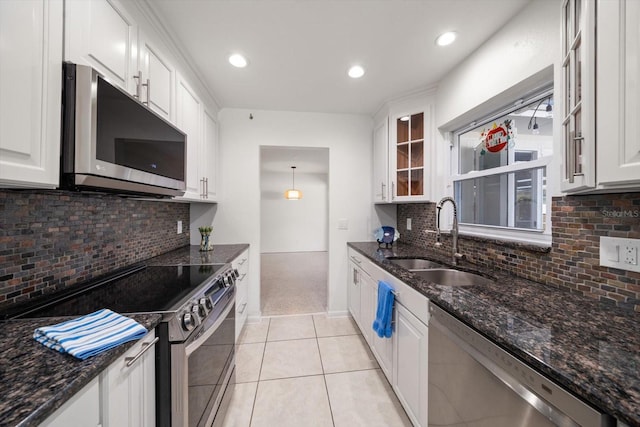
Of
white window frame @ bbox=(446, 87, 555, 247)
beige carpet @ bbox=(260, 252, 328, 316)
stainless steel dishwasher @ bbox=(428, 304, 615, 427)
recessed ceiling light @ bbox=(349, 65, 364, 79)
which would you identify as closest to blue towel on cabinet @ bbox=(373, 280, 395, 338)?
stainless steel dishwasher @ bbox=(428, 304, 615, 427)

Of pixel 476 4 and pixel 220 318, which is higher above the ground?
pixel 476 4

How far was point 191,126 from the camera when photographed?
1938 mm

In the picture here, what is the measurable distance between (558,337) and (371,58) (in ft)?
6.57

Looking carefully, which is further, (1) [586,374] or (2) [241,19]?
(2) [241,19]

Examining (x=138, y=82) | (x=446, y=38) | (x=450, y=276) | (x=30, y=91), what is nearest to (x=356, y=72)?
(x=446, y=38)

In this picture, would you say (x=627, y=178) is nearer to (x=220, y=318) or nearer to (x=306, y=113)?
(x=220, y=318)

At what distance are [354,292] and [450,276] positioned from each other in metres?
1.10

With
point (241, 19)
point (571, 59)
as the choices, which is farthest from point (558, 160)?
point (241, 19)

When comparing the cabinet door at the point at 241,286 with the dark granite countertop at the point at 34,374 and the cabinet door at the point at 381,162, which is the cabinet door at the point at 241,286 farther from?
the cabinet door at the point at 381,162

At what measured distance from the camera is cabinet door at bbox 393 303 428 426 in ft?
3.97

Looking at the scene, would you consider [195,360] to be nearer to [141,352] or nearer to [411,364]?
[141,352]

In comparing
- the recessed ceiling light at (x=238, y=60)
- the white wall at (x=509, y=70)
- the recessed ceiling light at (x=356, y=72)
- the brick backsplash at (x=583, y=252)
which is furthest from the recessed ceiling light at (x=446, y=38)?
the recessed ceiling light at (x=238, y=60)

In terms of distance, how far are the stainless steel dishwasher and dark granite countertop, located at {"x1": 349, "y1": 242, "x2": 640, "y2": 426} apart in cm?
3

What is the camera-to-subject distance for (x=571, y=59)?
0.94m
